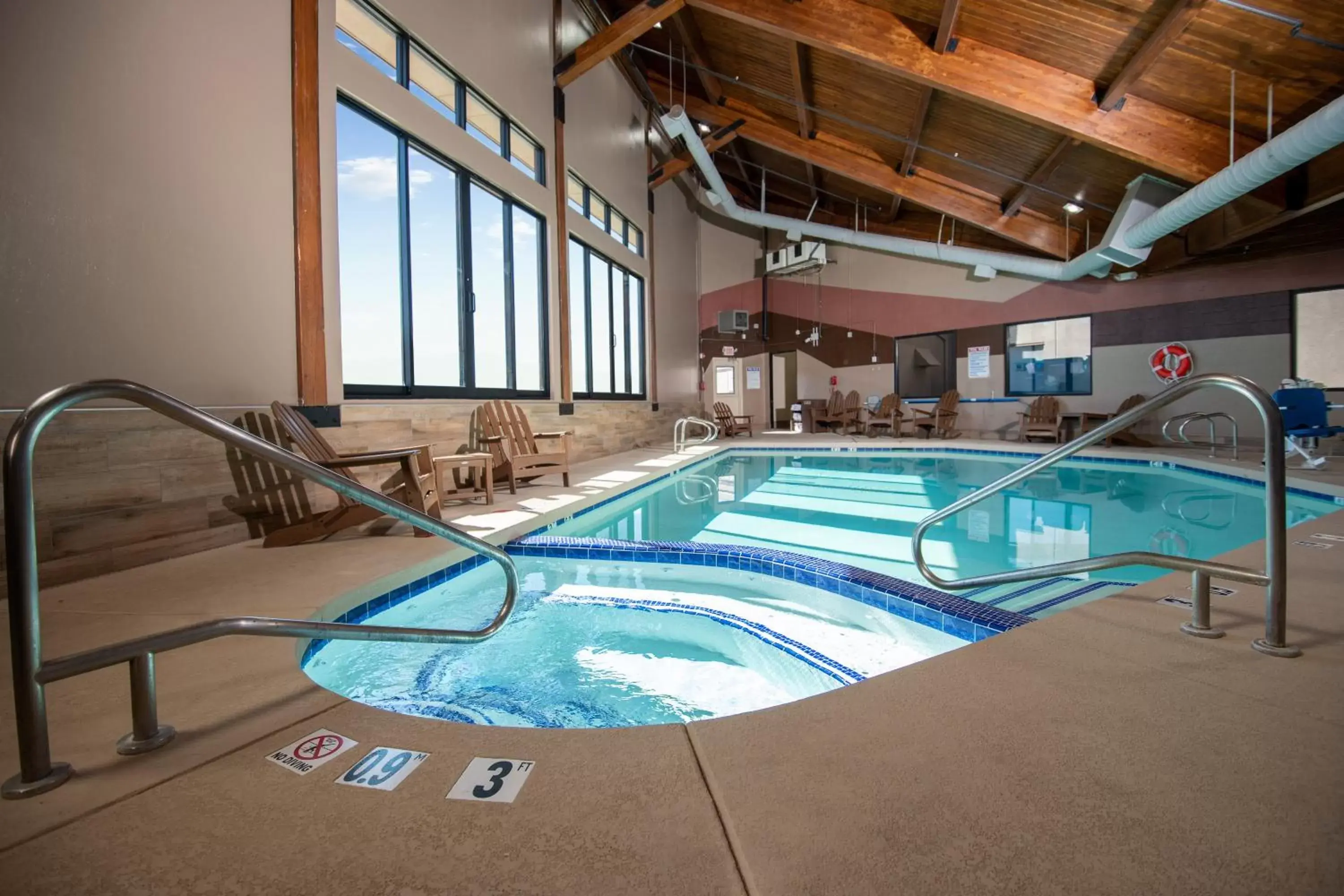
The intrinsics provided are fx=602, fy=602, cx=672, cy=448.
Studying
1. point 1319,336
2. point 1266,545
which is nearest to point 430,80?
point 1266,545

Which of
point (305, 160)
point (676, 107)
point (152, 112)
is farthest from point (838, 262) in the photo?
point (152, 112)

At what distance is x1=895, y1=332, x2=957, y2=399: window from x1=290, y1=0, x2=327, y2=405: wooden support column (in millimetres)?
10719

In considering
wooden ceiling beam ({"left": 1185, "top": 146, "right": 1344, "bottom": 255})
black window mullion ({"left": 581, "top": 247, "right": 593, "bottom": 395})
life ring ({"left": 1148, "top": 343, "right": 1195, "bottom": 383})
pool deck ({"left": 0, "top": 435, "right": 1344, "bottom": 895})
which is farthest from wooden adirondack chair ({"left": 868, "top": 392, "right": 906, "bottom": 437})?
pool deck ({"left": 0, "top": 435, "right": 1344, "bottom": 895})

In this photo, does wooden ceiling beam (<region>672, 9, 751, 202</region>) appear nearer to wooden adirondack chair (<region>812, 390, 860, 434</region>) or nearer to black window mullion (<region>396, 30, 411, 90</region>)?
black window mullion (<region>396, 30, 411, 90</region>)

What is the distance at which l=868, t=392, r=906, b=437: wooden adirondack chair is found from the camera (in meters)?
11.1

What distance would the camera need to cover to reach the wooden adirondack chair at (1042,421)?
9.34m

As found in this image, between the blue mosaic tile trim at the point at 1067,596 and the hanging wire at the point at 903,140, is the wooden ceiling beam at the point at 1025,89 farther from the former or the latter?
the blue mosaic tile trim at the point at 1067,596

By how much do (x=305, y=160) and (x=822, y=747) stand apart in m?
4.18

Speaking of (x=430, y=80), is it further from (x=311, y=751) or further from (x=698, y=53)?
(x=311, y=751)

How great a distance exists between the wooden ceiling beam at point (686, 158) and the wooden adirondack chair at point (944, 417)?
576 centimetres

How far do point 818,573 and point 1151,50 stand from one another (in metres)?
5.32

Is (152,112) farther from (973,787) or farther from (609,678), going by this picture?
(973,787)

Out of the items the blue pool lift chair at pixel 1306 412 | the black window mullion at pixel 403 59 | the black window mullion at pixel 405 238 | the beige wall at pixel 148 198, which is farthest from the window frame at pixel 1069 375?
the beige wall at pixel 148 198

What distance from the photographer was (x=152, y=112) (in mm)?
2850
